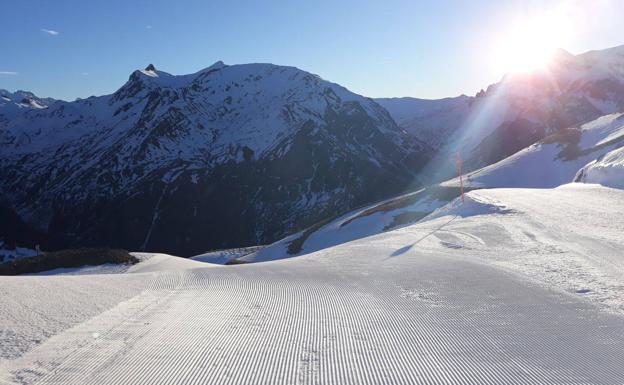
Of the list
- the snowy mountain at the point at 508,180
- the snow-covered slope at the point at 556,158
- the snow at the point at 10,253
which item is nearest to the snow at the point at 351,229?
the snowy mountain at the point at 508,180

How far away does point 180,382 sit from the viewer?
6.40 meters

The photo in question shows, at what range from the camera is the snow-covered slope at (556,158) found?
5756cm

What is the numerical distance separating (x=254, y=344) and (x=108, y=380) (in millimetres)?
2219

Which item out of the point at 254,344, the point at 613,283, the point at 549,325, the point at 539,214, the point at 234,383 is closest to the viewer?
the point at 234,383

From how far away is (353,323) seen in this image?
902 cm

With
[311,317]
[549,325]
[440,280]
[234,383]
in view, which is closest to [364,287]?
[440,280]

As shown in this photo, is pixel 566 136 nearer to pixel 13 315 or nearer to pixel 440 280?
pixel 440 280

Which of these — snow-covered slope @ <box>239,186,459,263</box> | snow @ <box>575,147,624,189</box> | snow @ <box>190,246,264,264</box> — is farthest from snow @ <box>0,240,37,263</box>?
snow @ <box>575,147,624,189</box>

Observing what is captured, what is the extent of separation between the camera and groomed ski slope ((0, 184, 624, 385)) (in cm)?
664

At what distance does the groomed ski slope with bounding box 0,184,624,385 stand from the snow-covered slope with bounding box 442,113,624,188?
45.8 meters

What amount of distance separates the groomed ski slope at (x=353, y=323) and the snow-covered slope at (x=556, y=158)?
45.8 meters

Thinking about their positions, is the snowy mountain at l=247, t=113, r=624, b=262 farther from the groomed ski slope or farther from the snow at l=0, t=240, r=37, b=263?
the snow at l=0, t=240, r=37, b=263

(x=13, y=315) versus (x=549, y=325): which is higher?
(x=13, y=315)

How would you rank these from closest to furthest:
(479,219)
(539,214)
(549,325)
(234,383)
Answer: (234,383)
(549,325)
(539,214)
(479,219)
